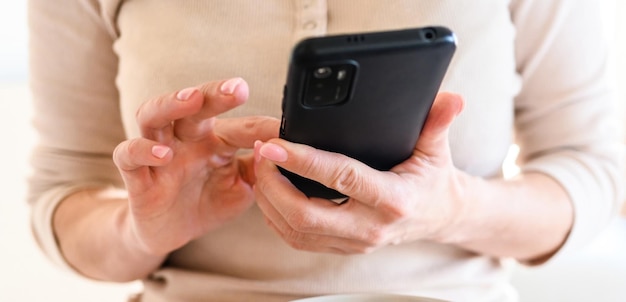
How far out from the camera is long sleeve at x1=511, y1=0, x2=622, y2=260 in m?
0.62

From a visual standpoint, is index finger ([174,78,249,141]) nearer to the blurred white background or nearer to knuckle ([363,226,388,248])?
knuckle ([363,226,388,248])

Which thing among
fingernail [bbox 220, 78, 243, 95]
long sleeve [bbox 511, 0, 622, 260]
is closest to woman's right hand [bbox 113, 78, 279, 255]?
fingernail [bbox 220, 78, 243, 95]

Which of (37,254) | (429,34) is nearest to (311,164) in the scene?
(429,34)

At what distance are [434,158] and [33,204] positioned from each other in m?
0.47

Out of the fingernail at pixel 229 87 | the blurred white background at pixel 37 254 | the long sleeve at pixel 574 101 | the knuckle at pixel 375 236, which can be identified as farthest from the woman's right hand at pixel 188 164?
the blurred white background at pixel 37 254

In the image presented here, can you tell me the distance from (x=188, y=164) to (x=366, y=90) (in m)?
0.18

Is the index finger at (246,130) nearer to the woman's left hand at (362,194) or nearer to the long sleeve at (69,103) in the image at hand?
the woman's left hand at (362,194)

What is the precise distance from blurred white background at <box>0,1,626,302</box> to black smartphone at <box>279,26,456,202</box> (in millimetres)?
548

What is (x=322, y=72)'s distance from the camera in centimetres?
35

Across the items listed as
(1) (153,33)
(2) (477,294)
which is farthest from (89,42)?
(2) (477,294)

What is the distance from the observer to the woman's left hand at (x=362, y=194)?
409 mm

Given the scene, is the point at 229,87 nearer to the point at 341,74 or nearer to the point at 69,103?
the point at 341,74

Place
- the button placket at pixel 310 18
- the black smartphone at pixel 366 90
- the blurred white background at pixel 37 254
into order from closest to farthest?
1. the black smartphone at pixel 366 90
2. the button placket at pixel 310 18
3. the blurred white background at pixel 37 254

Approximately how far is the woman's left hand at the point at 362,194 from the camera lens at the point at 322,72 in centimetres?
6
